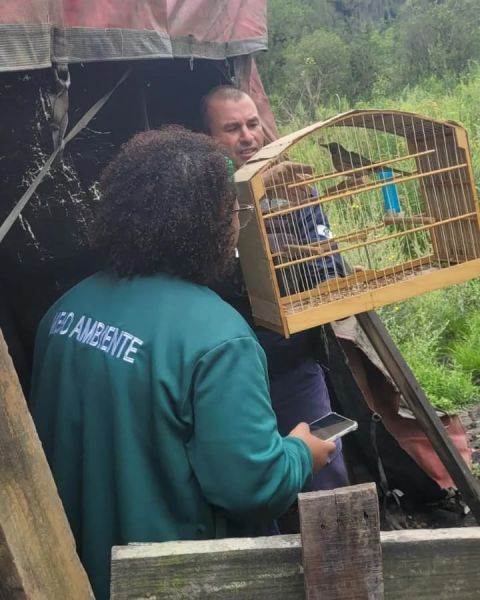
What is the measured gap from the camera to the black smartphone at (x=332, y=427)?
198 centimetres

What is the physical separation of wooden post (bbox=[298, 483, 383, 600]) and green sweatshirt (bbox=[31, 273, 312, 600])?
1.40 feet

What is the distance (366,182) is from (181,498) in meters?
1.25

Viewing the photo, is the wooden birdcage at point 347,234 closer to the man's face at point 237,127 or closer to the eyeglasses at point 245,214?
the eyeglasses at point 245,214

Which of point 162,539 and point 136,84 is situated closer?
point 162,539

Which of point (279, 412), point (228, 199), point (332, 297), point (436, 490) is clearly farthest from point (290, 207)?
point (436, 490)

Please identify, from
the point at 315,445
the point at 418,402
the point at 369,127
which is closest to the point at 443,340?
the point at 418,402

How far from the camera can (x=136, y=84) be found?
306 cm

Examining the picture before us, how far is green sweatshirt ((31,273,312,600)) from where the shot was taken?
149 cm

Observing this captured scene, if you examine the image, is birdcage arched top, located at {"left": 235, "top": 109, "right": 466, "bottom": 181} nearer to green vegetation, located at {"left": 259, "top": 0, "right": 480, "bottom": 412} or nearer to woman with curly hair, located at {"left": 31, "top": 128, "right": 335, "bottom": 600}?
woman with curly hair, located at {"left": 31, "top": 128, "right": 335, "bottom": 600}

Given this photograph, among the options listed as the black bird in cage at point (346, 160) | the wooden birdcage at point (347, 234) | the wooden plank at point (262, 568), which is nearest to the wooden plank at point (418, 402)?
the wooden birdcage at point (347, 234)

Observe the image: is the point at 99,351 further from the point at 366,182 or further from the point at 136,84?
the point at 136,84

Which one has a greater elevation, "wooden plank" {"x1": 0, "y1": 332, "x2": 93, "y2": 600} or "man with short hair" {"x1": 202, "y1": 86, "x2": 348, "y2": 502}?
"wooden plank" {"x1": 0, "y1": 332, "x2": 93, "y2": 600}

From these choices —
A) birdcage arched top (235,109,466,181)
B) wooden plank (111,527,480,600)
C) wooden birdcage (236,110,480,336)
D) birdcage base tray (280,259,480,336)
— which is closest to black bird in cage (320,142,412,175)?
wooden birdcage (236,110,480,336)

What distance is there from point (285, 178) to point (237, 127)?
741 mm
